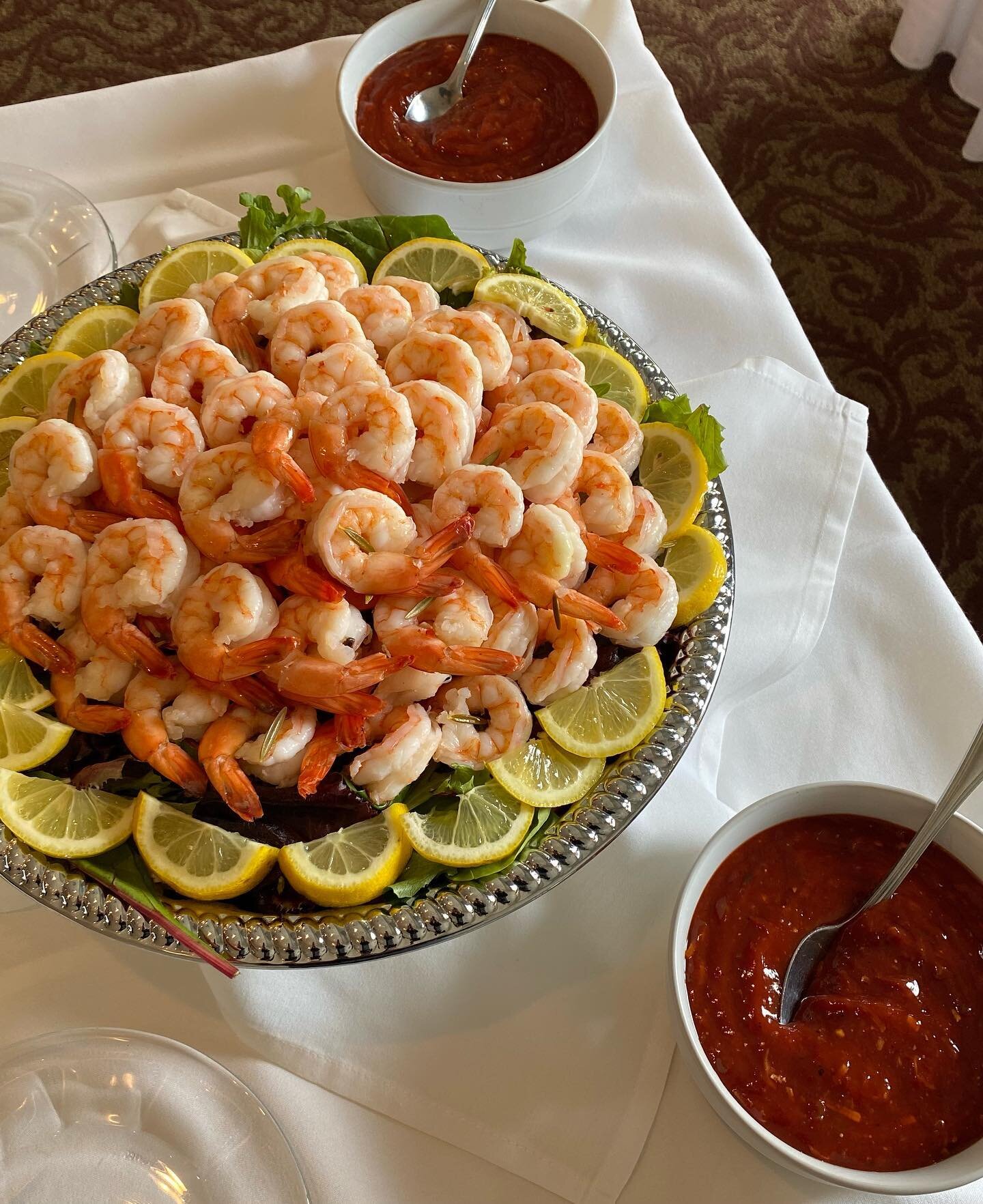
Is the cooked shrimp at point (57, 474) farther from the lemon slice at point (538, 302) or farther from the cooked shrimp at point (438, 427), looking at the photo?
the lemon slice at point (538, 302)

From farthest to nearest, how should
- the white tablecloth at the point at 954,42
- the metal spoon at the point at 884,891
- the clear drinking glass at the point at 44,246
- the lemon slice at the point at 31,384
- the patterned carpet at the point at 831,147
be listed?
the white tablecloth at the point at 954,42 < the patterned carpet at the point at 831,147 < the clear drinking glass at the point at 44,246 < the lemon slice at the point at 31,384 < the metal spoon at the point at 884,891

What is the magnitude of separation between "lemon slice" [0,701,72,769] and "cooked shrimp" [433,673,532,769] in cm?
A: 53

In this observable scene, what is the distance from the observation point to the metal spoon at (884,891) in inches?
52.8

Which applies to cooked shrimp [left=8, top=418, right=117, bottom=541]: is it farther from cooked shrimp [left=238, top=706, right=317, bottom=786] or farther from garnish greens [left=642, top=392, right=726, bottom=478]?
garnish greens [left=642, top=392, right=726, bottom=478]

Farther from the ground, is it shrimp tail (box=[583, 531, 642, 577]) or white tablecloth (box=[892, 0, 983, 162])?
white tablecloth (box=[892, 0, 983, 162])

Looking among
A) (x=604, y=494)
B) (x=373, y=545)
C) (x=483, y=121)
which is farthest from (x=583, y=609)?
(x=483, y=121)

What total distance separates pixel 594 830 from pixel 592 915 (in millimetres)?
207

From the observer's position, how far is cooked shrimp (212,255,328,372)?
1690 millimetres

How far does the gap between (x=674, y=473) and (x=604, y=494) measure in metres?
0.19

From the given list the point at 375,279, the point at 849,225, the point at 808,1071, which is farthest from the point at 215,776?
the point at 849,225

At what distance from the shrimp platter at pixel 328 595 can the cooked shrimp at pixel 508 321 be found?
0.15m

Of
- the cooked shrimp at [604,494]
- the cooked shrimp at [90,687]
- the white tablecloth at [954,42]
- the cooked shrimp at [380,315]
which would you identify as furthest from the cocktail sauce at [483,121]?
the white tablecloth at [954,42]

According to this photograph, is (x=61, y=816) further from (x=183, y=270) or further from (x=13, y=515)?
(x=183, y=270)

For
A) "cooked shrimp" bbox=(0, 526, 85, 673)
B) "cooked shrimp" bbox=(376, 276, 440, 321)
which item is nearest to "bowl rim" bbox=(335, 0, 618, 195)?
"cooked shrimp" bbox=(376, 276, 440, 321)
